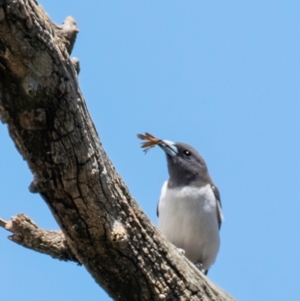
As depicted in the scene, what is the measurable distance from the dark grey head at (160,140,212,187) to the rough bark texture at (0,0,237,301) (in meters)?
3.42

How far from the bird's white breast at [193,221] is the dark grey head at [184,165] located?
0.16m

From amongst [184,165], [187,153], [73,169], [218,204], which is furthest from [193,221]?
[73,169]

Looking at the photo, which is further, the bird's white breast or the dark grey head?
the dark grey head

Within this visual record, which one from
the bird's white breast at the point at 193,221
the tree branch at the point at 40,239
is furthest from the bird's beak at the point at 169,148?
the tree branch at the point at 40,239

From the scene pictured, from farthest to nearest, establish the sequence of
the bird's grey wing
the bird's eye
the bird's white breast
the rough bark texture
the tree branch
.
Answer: the bird's eye < the bird's grey wing < the bird's white breast < the tree branch < the rough bark texture

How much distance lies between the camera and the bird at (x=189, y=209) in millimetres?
9117

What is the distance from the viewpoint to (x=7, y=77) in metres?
4.74

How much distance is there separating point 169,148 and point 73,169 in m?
4.65

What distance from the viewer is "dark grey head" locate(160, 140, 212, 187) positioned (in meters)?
9.50

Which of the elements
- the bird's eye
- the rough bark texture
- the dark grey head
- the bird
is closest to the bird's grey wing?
the bird

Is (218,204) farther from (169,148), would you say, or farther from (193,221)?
(169,148)

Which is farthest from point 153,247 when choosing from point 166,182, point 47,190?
point 166,182

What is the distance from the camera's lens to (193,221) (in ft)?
29.8

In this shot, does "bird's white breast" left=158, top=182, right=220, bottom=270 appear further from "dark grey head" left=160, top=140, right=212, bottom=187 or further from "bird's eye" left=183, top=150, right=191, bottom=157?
"bird's eye" left=183, top=150, right=191, bottom=157
